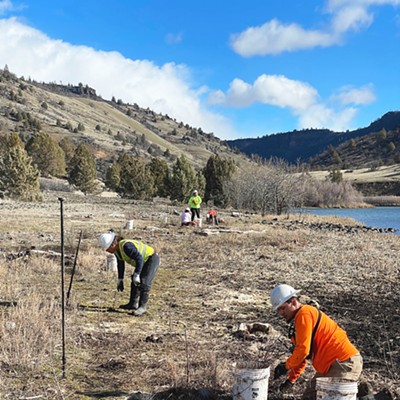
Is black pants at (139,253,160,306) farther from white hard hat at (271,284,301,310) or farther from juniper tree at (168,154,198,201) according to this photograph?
juniper tree at (168,154,198,201)

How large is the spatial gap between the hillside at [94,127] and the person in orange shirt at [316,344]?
7813 cm

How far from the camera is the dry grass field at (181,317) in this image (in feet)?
16.1

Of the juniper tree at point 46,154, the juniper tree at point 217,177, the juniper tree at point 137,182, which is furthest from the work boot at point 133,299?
the juniper tree at point 46,154

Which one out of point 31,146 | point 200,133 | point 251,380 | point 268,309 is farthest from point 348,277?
point 200,133

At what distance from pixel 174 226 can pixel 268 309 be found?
1337 cm

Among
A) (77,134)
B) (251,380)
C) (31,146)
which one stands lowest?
(251,380)

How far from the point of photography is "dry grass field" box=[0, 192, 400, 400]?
490 centimetres

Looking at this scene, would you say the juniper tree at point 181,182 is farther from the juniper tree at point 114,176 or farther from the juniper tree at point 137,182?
the juniper tree at point 114,176

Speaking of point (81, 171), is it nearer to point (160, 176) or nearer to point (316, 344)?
point (160, 176)

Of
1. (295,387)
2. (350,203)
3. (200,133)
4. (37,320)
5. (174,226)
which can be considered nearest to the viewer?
(295,387)

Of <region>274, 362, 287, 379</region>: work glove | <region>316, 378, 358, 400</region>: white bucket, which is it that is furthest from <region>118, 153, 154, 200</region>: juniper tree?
<region>316, 378, 358, 400</region>: white bucket

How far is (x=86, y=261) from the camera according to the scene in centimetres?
1109

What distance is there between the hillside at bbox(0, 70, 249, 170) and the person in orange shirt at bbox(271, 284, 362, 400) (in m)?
78.1

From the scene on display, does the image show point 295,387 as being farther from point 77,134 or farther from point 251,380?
point 77,134
